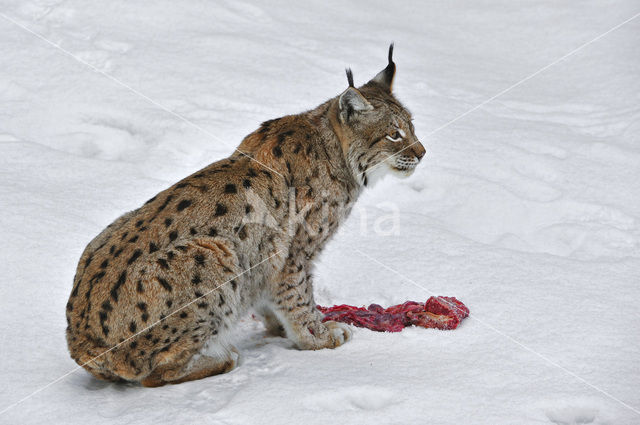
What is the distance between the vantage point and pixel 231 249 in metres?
4.07

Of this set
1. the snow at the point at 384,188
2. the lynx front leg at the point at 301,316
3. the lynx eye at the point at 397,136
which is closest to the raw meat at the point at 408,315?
the snow at the point at 384,188

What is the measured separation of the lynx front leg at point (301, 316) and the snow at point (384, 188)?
4.2 inches

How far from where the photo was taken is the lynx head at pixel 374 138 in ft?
15.7

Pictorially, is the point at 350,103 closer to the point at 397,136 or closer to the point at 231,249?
the point at 397,136

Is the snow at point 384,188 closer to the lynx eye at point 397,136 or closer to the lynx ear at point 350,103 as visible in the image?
the lynx eye at point 397,136

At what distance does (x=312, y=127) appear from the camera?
484cm

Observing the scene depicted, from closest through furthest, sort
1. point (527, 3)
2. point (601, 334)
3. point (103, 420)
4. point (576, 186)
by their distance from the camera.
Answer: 1. point (103, 420)
2. point (601, 334)
3. point (576, 186)
4. point (527, 3)

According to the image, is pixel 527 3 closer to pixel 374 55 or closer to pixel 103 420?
pixel 374 55

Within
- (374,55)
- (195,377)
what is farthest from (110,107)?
(195,377)

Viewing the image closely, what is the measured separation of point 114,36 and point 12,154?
2.97m

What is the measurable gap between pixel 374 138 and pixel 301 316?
1369 mm

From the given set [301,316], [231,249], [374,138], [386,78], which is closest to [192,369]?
[231,249]

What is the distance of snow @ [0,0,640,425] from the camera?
12.3ft

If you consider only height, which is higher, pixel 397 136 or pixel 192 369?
pixel 397 136
